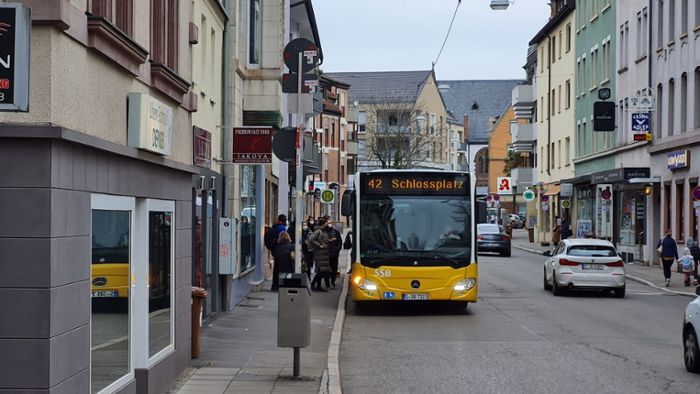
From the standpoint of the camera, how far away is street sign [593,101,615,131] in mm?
51500

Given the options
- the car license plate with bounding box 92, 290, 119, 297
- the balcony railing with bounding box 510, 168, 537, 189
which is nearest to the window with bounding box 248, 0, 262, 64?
the car license plate with bounding box 92, 290, 119, 297

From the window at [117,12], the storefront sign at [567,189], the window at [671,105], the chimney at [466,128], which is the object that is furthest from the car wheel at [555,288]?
the chimney at [466,128]

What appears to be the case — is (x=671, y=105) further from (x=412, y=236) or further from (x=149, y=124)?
(x=149, y=124)

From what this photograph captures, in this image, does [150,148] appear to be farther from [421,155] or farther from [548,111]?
[421,155]

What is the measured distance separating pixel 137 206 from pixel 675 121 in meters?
34.3

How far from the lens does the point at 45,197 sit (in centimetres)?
785

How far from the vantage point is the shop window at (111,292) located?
30.4ft

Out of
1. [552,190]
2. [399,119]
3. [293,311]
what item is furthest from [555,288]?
[399,119]

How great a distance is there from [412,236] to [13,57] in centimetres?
1665

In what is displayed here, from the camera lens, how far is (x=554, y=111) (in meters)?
70.4

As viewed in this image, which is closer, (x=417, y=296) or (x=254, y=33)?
(x=417, y=296)

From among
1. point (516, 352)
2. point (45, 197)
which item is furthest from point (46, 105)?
point (516, 352)

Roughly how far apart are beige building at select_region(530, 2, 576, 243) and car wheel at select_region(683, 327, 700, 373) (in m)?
50.1

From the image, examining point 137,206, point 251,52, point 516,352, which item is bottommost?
point 516,352
